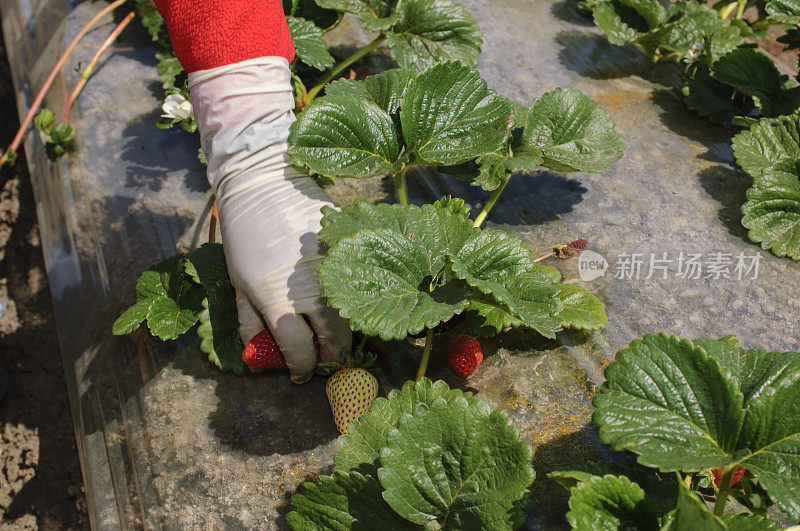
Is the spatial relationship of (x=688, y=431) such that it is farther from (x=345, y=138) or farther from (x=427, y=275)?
(x=345, y=138)

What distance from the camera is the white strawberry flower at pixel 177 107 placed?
6.17ft

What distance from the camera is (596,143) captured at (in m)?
1.67

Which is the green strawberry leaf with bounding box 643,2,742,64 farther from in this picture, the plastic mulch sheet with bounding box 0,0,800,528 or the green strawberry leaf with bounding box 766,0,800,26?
the green strawberry leaf with bounding box 766,0,800,26

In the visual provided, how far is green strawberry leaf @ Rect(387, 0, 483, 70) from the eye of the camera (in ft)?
6.49

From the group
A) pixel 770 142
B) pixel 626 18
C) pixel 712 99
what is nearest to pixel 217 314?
pixel 770 142

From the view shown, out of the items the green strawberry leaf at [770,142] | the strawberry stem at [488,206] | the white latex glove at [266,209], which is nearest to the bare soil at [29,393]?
the white latex glove at [266,209]

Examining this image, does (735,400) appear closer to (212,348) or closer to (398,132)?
(398,132)

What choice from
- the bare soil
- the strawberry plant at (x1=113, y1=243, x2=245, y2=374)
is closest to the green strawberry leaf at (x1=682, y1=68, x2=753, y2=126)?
the strawberry plant at (x1=113, y1=243, x2=245, y2=374)

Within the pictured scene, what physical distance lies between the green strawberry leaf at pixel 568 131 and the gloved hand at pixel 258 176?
0.57 m

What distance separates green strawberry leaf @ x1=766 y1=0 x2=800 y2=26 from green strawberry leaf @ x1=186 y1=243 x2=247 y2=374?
1696mm

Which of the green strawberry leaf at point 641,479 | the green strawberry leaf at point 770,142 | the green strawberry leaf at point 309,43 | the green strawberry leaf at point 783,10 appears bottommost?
the green strawberry leaf at point 641,479

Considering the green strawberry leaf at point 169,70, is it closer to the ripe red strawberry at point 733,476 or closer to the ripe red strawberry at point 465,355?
the ripe red strawberry at point 465,355

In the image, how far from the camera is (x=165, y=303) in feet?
5.01
